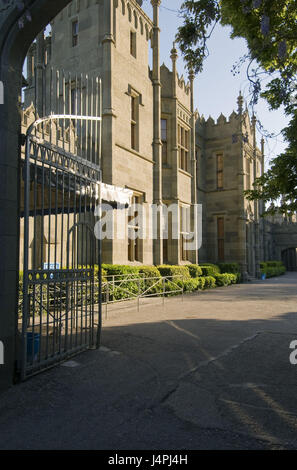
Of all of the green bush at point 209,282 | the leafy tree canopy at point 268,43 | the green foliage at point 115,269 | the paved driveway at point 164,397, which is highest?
the leafy tree canopy at point 268,43

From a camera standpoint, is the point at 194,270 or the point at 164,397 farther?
the point at 194,270

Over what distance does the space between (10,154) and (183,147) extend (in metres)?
17.6

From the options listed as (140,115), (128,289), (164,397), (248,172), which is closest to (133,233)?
(128,289)

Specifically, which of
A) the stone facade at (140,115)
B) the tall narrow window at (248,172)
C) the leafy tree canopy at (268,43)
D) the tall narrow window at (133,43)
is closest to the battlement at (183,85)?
the stone facade at (140,115)

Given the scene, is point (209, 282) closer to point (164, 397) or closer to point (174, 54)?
point (174, 54)

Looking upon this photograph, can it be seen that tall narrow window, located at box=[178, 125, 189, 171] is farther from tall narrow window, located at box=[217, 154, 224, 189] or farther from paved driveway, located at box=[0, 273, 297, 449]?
paved driveway, located at box=[0, 273, 297, 449]

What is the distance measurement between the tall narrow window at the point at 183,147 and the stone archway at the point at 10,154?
1671 centimetres

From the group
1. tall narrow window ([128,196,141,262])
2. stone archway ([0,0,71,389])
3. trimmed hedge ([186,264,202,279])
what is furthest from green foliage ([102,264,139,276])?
stone archway ([0,0,71,389])

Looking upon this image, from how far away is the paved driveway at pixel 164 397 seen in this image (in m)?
3.30

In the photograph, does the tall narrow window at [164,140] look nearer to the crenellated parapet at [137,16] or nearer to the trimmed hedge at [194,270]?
the crenellated parapet at [137,16]

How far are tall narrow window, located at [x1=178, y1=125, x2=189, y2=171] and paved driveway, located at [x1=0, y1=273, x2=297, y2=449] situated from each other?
14.9 metres

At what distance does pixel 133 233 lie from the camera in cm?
1554

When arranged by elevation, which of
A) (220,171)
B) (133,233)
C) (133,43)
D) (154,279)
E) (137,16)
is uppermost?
(137,16)

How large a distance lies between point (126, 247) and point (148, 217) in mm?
2616
